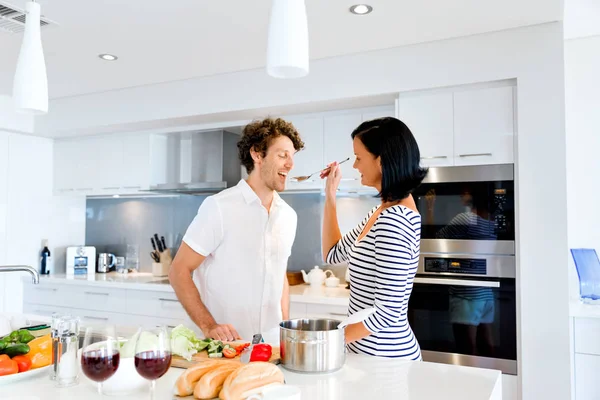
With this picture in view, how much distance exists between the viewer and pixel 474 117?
278cm

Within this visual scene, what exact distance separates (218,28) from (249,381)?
210 centimetres

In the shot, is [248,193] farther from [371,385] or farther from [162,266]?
[162,266]

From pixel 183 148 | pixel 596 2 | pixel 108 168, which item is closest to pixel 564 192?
pixel 596 2

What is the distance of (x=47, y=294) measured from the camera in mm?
4328

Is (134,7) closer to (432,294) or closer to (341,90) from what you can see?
(341,90)

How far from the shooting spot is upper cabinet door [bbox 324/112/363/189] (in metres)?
3.39

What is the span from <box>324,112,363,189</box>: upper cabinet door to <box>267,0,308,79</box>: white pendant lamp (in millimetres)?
2200

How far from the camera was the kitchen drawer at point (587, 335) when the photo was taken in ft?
8.33

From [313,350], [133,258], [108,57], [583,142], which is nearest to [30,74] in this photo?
[313,350]

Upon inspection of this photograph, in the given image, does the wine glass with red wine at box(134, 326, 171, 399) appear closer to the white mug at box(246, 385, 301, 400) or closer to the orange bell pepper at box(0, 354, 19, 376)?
the white mug at box(246, 385, 301, 400)

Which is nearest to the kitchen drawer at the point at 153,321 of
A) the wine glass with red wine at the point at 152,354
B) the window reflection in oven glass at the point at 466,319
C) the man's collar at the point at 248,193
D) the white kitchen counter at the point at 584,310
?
the window reflection in oven glass at the point at 466,319

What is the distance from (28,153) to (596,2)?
4.48 m

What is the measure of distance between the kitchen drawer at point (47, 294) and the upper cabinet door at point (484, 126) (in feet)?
11.1

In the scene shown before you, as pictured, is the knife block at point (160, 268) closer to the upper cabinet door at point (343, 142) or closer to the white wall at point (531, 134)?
the upper cabinet door at point (343, 142)
